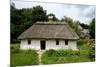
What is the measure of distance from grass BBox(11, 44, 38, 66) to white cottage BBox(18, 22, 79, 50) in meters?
0.06

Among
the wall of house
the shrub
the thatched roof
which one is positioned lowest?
the shrub

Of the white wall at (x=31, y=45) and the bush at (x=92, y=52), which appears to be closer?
the white wall at (x=31, y=45)

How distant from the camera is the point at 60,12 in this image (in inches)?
94.2

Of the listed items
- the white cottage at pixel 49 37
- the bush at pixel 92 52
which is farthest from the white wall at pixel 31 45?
the bush at pixel 92 52

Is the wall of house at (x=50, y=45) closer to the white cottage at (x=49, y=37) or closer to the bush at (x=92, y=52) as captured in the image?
the white cottage at (x=49, y=37)

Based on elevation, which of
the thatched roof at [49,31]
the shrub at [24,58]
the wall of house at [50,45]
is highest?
the thatched roof at [49,31]

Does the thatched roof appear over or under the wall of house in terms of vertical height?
over

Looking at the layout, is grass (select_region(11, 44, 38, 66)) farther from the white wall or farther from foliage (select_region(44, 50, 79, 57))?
foliage (select_region(44, 50, 79, 57))

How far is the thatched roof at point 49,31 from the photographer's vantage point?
2293 millimetres

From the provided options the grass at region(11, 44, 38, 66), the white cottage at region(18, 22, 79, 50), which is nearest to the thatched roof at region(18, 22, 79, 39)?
the white cottage at region(18, 22, 79, 50)

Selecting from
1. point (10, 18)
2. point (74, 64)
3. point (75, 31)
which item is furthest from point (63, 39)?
point (10, 18)

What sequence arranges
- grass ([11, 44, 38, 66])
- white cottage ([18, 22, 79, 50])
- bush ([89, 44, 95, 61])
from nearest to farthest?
1. grass ([11, 44, 38, 66])
2. white cottage ([18, 22, 79, 50])
3. bush ([89, 44, 95, 61])

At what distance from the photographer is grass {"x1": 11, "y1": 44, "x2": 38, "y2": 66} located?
2.18m
